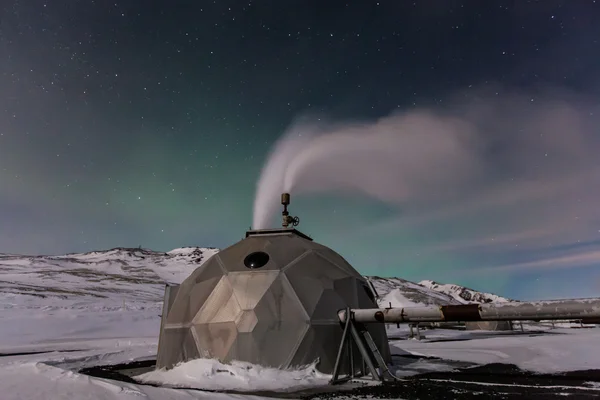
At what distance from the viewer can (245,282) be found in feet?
37.4

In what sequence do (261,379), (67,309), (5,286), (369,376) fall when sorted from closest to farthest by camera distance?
(261,379)
(369,376)
(67,309)
(5,286)

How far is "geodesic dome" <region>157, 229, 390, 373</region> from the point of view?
10.4 m

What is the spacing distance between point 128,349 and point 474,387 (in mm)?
18121

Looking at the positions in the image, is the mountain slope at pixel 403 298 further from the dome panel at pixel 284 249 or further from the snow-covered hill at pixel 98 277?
the snow-covered hill at pixel 98 277

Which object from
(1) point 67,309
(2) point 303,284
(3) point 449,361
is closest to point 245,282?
(2) point 303,284

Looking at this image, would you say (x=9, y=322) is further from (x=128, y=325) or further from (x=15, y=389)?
(x=15, y=389)

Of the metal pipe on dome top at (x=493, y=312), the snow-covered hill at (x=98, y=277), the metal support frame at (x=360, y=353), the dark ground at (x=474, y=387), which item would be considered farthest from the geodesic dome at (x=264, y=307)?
the snow-covered hill at (x=98, y=277)

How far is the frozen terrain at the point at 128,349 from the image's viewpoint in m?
8.88

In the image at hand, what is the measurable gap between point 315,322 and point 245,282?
7.47ft

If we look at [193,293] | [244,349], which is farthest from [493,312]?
[193,293]

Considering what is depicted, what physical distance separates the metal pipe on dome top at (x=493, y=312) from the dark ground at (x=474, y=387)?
144cm

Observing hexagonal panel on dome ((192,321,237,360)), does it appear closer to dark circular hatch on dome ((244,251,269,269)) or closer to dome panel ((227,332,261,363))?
dome panel ((227,332,261,363))

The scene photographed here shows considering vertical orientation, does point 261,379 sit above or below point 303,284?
below

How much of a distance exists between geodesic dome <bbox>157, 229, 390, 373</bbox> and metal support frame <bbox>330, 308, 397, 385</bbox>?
32cm
